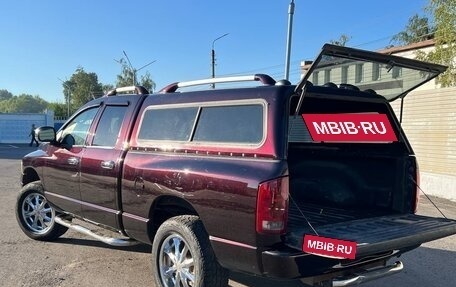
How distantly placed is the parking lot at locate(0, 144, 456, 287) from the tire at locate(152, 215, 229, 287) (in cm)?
70

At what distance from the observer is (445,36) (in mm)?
11797

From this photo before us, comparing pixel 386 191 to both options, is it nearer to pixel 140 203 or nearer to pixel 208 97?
pixel 208 97

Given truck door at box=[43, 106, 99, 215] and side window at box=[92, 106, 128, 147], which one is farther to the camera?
truck door at box=[43, 106, 99, 215]

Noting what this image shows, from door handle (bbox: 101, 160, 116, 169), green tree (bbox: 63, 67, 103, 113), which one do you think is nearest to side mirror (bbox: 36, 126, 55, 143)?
door handle (bbox: 101, 160, 116, 169)

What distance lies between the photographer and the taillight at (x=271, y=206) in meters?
3.32

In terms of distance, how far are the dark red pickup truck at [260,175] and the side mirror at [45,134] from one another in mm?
18

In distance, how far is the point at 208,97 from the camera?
13.9 feet

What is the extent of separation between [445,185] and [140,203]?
30.4 feet

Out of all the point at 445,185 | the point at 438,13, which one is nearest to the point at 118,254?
the point at 445,185

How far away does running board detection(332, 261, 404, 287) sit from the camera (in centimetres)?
350

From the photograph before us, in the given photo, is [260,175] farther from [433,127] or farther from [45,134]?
[433,127]
